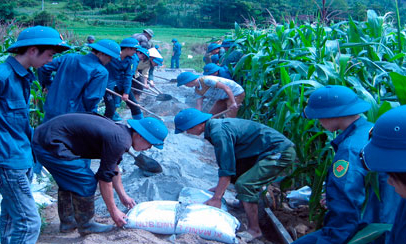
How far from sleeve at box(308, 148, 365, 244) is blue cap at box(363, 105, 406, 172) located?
66 cm

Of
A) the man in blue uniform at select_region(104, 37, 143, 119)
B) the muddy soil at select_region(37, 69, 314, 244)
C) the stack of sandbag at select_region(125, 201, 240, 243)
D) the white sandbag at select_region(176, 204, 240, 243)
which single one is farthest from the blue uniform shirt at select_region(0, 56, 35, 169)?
the man in blue uniform at select_region(104, 37, 143, 119)

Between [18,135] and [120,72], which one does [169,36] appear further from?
[18,135]

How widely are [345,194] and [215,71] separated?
4949mm

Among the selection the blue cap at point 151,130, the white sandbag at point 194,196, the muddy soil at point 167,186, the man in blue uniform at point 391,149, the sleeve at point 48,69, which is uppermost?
the man in blue uniform at point 391,149

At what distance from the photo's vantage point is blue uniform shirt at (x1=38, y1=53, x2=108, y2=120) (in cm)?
367

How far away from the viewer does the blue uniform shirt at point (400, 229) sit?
1.36 metres

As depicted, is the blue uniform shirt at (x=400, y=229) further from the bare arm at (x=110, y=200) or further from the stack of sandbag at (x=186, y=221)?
the bare arm at (x=110, y=200)

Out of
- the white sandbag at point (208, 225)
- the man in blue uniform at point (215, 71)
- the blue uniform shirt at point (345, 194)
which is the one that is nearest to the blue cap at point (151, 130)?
the white sandbag at point (208, 225)

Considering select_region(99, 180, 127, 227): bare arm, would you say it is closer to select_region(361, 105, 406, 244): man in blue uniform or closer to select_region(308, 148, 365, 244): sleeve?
select_region(308, 148, 365, 244): sleeve

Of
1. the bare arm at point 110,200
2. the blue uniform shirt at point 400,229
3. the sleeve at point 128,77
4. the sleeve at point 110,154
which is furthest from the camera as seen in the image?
the sleeve at point 128,77

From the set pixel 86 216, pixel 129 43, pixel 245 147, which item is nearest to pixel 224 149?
pixel 245 147

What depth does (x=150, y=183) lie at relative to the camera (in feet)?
12.8

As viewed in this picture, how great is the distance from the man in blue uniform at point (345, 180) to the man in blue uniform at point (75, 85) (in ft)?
7.66

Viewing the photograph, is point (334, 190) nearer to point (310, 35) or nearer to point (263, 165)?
point (263, 165)
